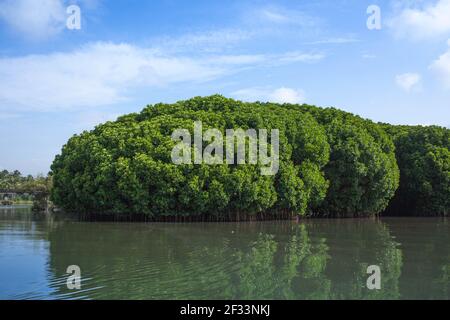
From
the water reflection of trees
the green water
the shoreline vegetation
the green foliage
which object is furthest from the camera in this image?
the green foliage

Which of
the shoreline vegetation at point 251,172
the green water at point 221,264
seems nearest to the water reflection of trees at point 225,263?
the green water at point 221,264

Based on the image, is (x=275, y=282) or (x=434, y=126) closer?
(x=275, y=282)

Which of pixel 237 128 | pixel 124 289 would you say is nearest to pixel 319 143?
pixel 237 128

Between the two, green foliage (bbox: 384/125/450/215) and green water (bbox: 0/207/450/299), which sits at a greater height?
green foliage (bbox: 384/125/450/215)

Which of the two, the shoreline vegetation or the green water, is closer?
the green water

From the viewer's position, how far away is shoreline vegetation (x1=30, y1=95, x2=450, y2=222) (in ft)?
117

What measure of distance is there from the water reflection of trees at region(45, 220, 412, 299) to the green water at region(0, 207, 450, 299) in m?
0.03

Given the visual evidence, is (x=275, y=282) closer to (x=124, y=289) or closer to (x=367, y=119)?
(x=124, y=289)

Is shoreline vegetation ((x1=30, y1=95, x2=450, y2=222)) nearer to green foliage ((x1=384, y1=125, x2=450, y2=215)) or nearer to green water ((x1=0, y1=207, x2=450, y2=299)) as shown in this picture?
green foliage ((x1=384, y1=125, x2=450, y2=215))

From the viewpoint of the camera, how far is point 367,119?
167 feet

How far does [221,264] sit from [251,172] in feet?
65.8

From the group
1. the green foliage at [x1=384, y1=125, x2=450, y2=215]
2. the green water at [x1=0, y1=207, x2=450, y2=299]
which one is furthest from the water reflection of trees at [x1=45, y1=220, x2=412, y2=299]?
the green foliage at [x1=384, y1=125, x2=450, y2=215]

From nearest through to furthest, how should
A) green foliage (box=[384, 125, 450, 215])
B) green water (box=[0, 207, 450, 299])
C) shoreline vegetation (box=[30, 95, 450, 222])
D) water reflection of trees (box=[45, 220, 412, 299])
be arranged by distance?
green water (box=[0, 207, 450, 299]) < water reflection of trees (box=[45, 220, 412, 299]) < shoreline vegetation (box=[30, 95, 450, 222]) < green foliage (box=[384, 125, 450, 215])

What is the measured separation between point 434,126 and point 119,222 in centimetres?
3522
